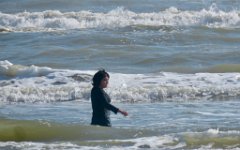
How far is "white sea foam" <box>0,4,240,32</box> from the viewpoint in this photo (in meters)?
29.5

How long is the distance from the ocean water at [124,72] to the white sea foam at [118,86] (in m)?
0.02

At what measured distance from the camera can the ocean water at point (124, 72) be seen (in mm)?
11750

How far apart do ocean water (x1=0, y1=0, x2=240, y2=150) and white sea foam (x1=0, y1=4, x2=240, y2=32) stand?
39 millimetres

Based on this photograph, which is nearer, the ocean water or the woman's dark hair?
the woman's dark hair

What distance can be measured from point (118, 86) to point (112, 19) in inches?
512

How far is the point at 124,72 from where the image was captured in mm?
19594

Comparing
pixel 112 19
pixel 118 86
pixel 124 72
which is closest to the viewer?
pixel 118 86

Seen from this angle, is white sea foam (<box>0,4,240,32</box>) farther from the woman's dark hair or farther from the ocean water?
the woman's dark hair

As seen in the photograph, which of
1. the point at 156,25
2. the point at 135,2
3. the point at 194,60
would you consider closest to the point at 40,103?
the point at 194,60

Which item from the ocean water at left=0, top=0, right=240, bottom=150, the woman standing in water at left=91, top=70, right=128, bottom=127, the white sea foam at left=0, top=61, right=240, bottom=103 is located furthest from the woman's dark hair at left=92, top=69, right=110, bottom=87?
the white sea foam at left=0, top=61, right=240, bottom=103

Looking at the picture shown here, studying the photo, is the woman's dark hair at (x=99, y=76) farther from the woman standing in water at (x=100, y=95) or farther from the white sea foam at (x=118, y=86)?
the white sea foam at (x=118, y=86)

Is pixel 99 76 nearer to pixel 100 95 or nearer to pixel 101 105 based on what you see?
pixel 100 95

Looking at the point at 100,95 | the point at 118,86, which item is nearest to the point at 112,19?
the point at 118,86

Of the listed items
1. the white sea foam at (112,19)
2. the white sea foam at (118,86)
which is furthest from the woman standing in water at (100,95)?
the white sea foam at (112,19)
